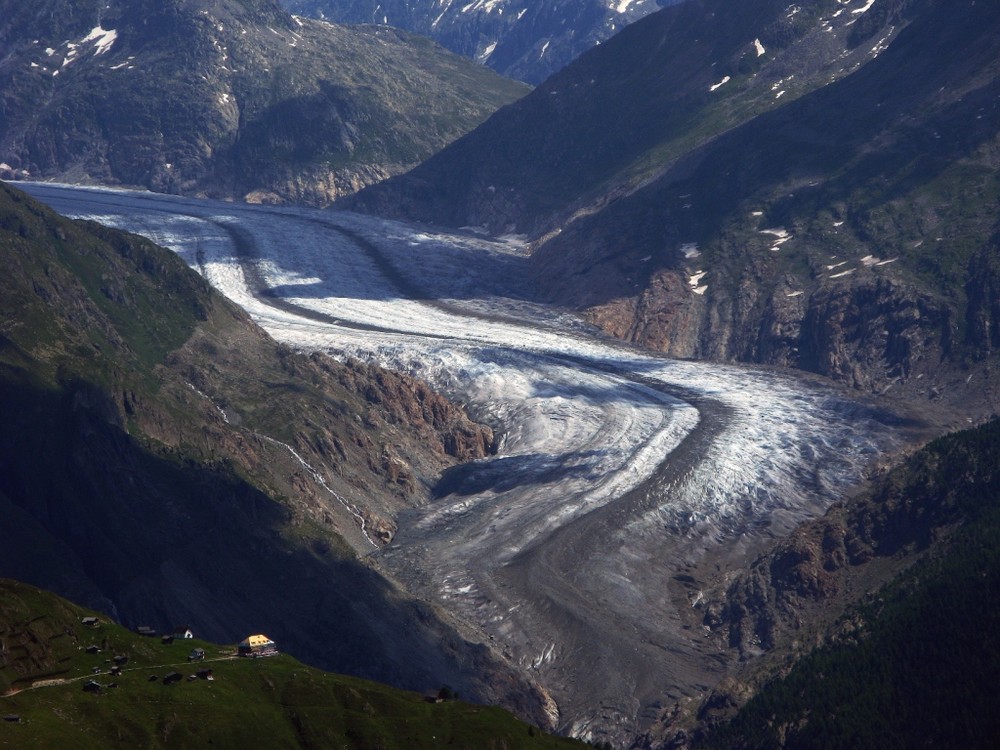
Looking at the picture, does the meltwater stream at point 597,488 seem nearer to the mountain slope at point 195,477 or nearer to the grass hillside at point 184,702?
the mountain slope at point 195,477

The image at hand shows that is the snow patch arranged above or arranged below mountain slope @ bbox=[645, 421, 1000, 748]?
above

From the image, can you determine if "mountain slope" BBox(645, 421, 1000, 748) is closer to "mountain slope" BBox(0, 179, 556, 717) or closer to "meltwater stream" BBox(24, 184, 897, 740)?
"meltwater stream" BBox(24, 184, 897, 740)

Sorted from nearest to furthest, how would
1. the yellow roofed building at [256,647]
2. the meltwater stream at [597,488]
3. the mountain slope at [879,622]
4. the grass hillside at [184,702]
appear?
the grass hillside at [184,702]
the yellow roofed building at [256,647]
the mountain slope at [879,622]
the meltwater stream at [597,488]

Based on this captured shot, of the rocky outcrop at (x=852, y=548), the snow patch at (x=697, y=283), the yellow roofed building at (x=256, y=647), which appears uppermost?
the snow patch at (x=697, y=283)

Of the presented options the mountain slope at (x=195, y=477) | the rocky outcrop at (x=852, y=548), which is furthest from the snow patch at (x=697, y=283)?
the rocky outcrop at (x=852, y=548)

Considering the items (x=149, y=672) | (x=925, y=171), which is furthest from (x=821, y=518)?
(x=925, y=171)

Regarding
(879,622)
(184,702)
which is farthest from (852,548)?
(184,702)

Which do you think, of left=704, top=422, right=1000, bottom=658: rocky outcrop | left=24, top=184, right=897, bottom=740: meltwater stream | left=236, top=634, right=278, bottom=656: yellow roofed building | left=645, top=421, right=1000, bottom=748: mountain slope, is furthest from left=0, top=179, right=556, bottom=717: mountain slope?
left=704, top=422, right=1000, bottom=658: rocky outcrop

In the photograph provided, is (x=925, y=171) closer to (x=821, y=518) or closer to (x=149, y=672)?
(x=821, y=518)
